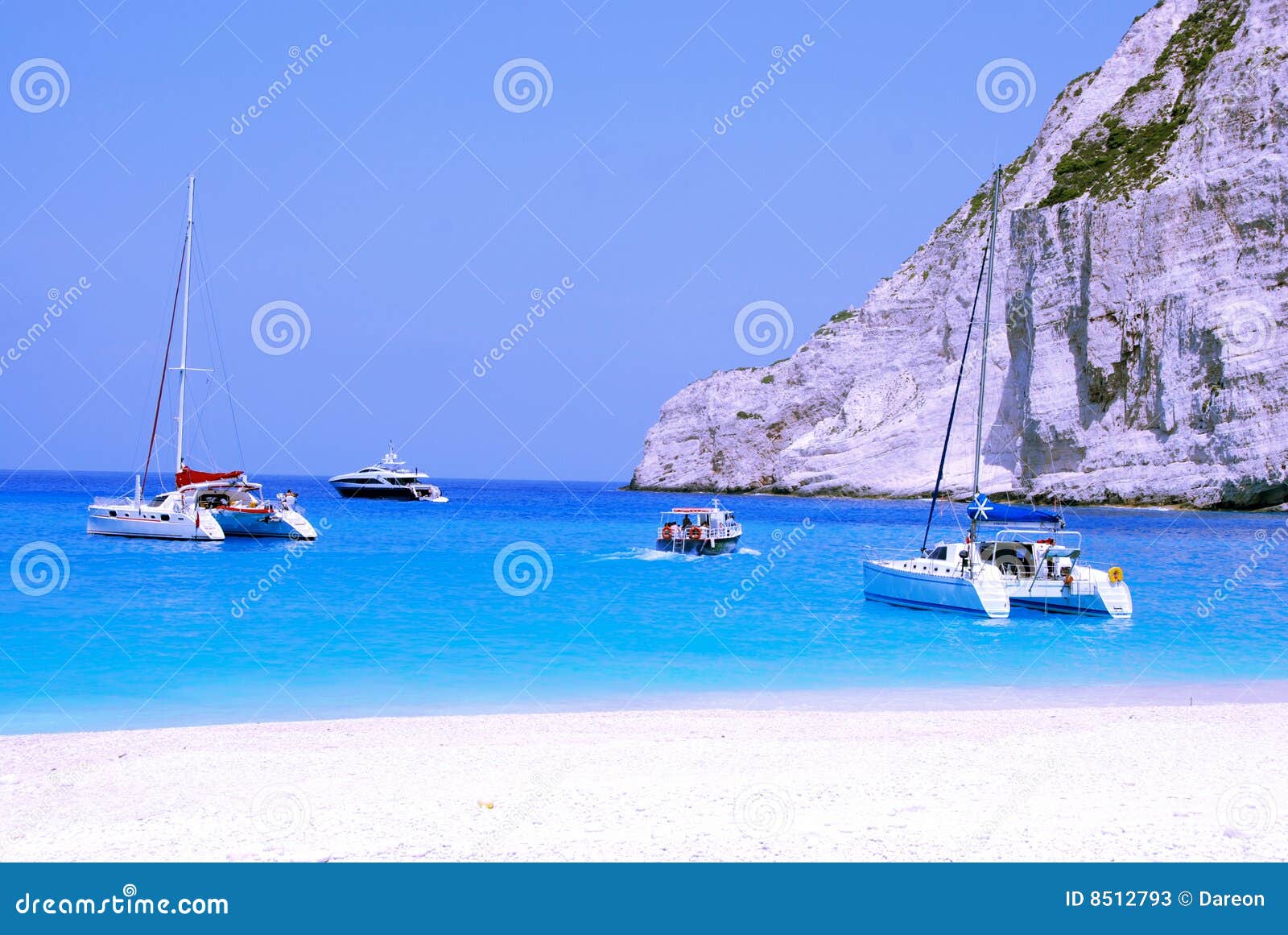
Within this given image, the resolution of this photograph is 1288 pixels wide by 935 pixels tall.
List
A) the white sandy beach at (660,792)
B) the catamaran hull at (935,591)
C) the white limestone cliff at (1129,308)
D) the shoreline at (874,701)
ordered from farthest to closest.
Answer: the white limestone cliff at (1129,308)
the catamaran hull at (935,591)
the shoreline at (874,701)
the white sandy beach at (660,792)

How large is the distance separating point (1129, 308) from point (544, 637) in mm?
57437

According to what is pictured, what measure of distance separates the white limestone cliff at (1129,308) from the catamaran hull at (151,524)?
4911 centimetres

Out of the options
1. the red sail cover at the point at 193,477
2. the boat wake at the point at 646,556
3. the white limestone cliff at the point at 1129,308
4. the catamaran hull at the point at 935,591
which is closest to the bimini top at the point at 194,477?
the red sail cover at the point at 193,477

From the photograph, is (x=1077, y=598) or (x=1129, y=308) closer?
(x=1077, y=598)

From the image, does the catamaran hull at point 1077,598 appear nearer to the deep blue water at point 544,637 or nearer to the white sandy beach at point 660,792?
the deep blue water at point 544,637

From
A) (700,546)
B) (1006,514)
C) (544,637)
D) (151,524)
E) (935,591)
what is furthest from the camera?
(151,524)

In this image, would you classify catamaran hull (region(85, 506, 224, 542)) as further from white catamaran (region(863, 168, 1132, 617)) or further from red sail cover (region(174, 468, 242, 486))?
white catamaran (region(863, 168, 1132, 617))

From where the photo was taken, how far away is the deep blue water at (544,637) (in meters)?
15.3

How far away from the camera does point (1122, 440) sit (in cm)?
6750

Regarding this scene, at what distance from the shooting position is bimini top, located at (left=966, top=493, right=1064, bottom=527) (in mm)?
23812

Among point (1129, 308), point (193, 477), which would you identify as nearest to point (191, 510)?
point (193, 477)

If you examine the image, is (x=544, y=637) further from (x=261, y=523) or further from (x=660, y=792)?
(x=261, y=523)

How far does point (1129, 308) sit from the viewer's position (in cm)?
6731

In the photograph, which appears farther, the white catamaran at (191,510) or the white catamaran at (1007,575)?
the white catamaran at (191,510)
